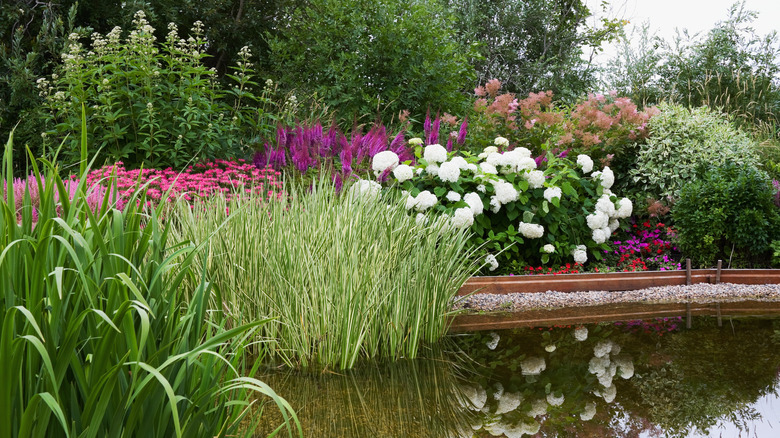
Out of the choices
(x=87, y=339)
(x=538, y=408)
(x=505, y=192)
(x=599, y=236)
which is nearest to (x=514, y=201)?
(x=505, y=192)

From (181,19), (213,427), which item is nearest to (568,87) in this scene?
(181,19)

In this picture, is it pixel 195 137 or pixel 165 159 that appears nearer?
pixel 195 137

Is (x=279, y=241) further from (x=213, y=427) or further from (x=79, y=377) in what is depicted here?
(x=79, y=377)

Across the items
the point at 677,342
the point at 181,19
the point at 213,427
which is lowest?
the point at 677,342

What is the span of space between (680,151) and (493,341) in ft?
13.8

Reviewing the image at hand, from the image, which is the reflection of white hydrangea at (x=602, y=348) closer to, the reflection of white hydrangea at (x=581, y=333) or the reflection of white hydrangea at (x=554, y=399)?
the reflection of white hydrangea at (x=581, y=333)

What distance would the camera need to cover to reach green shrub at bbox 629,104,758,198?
6.96 m

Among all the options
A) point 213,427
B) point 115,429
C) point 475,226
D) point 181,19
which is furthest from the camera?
point 181,19

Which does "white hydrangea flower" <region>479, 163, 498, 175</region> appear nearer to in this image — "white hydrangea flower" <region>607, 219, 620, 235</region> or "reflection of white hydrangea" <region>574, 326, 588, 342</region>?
"white hydrangea flower" <region>607, 219, 620, 235</region>

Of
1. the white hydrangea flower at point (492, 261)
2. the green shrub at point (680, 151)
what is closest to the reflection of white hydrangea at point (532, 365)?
the white hydrangea flower at point (492, 261)

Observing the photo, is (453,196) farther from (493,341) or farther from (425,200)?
(493,341)

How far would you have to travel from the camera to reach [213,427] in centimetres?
177

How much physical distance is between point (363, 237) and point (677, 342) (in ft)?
7.17

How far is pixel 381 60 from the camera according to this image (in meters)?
7.82
